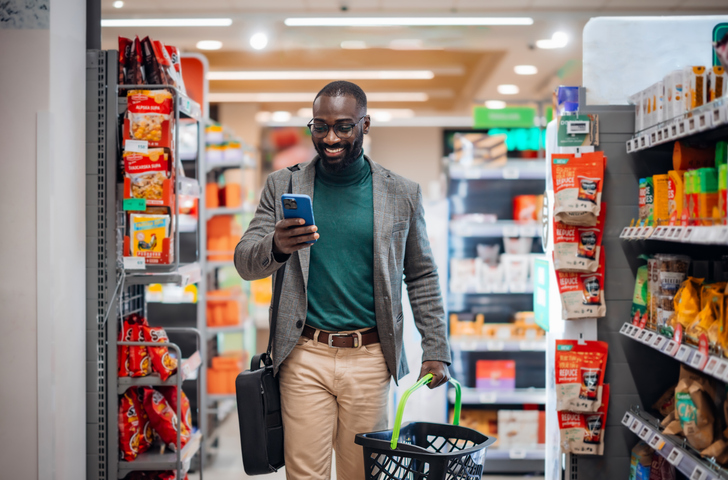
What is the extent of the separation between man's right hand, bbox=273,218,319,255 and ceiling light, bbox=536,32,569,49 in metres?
5.32

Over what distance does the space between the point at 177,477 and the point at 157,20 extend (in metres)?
4.65

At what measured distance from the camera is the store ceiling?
5.61 metres

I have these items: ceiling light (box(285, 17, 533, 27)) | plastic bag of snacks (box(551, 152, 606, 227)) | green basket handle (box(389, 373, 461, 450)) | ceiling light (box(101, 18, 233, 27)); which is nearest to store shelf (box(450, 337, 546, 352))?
plastic bag of snacks (box(551, 152, 606, 227))

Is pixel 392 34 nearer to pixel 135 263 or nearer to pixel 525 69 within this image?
pixel 525 69

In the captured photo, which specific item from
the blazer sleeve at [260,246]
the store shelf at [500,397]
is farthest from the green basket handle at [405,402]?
the store shelf at [500,397]

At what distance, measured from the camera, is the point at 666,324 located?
222 cm

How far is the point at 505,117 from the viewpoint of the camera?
4387 mm

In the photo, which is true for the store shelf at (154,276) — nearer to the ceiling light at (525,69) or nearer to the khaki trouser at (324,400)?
the khaki trouser at (324,400)

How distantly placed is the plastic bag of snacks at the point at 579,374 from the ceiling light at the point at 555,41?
14.6 feet

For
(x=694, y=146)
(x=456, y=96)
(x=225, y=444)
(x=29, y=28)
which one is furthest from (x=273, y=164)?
(x=694, y=146)

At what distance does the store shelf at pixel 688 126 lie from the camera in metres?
1.77

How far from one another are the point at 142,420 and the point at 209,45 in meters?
4.99

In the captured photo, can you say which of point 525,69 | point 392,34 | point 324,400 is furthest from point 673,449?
point 525,69

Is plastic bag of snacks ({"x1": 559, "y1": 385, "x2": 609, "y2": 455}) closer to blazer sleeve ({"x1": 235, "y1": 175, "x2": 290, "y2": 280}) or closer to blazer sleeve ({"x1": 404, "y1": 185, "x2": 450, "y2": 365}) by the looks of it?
blazer sleeve ({"x1": 404, "y1": 185, "x2": 450, "y2": 365})
